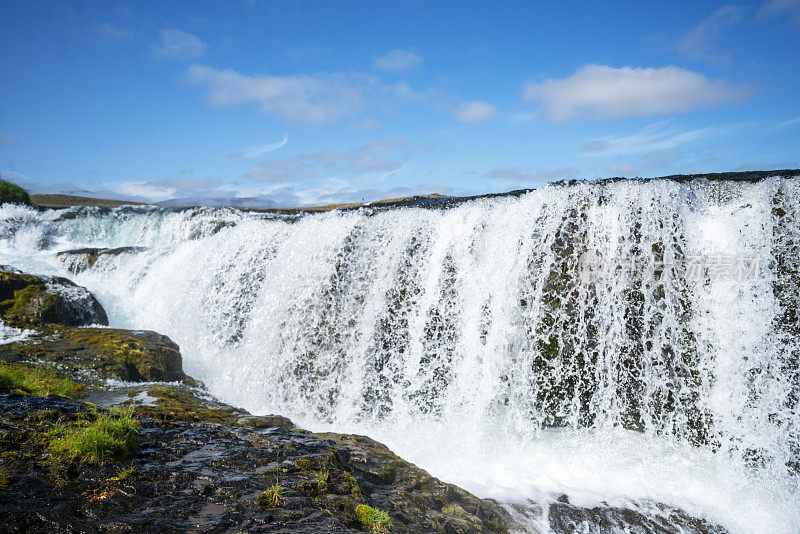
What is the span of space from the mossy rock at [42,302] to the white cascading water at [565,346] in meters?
3.20

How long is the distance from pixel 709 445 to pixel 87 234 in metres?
30.7

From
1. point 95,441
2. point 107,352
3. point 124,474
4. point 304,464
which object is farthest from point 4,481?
point 107,352

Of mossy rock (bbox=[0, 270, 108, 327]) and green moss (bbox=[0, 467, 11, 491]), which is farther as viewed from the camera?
mossy rock (bbox=[0, 270, 108, 327])

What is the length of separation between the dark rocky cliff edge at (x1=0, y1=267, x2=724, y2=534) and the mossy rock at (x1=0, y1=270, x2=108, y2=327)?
15.3ft

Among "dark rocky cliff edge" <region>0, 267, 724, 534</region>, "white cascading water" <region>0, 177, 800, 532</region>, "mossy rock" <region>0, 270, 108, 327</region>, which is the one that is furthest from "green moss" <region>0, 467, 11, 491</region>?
"mossy rock" <region>0, 270, 108, 327</region>

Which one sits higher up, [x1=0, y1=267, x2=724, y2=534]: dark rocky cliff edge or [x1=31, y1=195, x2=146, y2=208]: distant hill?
[x1=31, y1=195, x2=146, y2=208]: distant hill

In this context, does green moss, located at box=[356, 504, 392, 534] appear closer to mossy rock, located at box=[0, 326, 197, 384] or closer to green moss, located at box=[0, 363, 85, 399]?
green moss, located at box=[0, 363, 85, 399]

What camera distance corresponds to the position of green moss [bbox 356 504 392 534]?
3580 mm

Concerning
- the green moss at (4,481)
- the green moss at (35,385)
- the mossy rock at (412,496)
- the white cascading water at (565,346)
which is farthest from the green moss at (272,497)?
the white cascading water at (565,346)

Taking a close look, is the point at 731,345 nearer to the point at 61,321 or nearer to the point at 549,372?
the point at 549,372

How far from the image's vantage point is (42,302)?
11.0 m

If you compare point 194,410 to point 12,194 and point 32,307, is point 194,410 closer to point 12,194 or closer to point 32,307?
point 32,307

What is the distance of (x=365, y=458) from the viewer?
5.22m

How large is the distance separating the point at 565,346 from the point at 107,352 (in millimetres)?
8898
